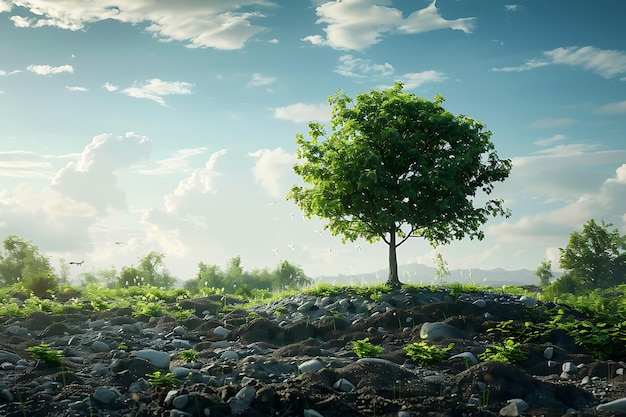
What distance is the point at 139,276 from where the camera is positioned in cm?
4106

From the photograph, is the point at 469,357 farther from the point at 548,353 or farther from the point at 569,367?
the point at 548,353

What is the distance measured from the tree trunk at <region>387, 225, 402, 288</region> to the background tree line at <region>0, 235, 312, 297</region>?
5.73m

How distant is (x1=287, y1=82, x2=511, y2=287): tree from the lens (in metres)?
17.6

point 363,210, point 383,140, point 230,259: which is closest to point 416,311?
point 363,210

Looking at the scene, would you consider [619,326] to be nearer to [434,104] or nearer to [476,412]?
[476,412]

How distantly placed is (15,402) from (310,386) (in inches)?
133

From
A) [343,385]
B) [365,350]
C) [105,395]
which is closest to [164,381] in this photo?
[105,395]

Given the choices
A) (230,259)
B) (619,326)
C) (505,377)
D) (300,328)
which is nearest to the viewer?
(505,377)

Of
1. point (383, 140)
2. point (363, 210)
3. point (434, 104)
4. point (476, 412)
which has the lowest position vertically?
point (476, 412)

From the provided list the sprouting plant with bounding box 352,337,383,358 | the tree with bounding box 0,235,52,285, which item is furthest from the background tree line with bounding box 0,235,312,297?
the sprouting plant with bounding box 352,337,383,358

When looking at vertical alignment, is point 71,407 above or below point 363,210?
below

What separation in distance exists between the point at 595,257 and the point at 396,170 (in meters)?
22.6

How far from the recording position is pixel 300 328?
12.3m

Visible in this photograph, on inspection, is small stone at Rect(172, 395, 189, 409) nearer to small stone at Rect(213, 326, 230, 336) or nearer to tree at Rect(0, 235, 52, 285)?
small stone at Rect(213, 326, 230, 336)
